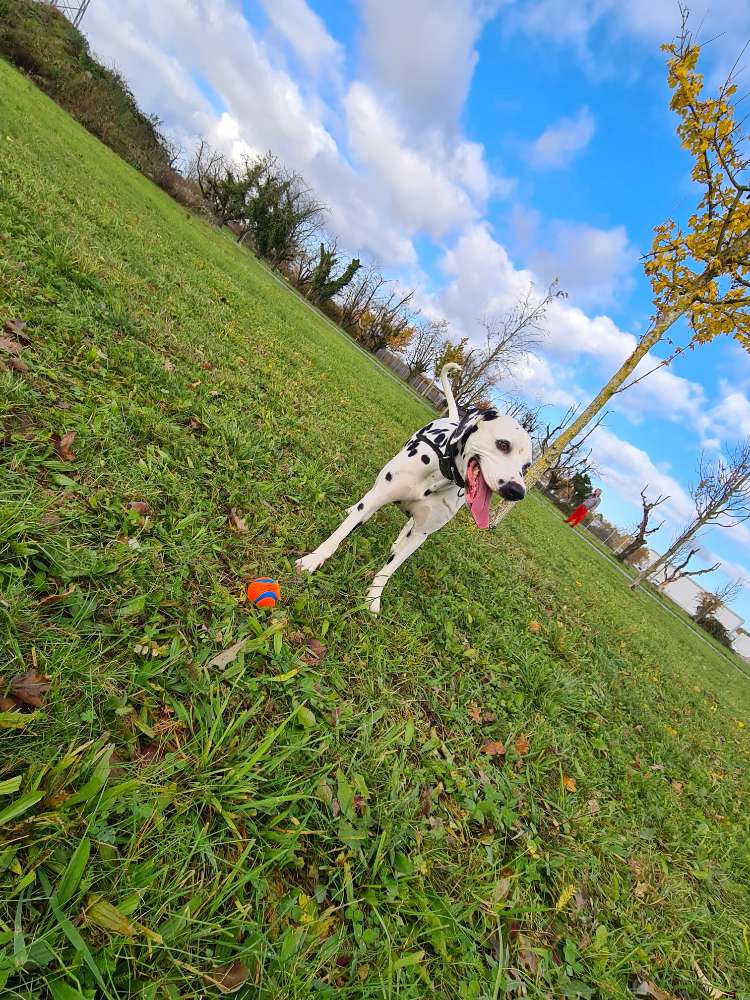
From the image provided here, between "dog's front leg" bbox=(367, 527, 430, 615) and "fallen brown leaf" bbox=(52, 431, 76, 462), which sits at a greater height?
"dog's front leg" bbox=(367, 527, 430, 615)

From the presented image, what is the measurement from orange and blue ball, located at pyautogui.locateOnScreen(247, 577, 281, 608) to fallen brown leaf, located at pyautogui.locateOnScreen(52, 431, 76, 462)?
1234 millimetres

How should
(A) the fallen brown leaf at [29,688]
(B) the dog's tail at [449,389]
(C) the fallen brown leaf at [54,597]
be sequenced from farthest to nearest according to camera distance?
(B) the dog's tail at [449,389] < (C) the fallen brown leaf at [54,597] < (A) the fallen brown leaf at [29,688]

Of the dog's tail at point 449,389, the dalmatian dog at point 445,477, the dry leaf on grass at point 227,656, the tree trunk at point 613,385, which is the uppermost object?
the tree trunk at point 613,385

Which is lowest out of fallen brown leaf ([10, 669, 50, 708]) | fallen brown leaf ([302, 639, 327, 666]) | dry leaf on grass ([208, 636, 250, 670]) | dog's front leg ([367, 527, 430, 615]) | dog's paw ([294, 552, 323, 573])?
fallen brown leaf ([10, 669, 50, 708])

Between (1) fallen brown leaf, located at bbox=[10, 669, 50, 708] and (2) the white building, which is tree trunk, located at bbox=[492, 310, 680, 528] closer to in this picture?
(1) fallen brown leaf, located at bbox=[10, 669, 50, 708]

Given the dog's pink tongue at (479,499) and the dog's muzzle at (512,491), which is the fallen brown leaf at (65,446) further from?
the dog's muzzle at (512,491)

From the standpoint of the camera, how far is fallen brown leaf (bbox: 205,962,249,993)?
117 centimetres

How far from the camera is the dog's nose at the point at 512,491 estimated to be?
2.31 m

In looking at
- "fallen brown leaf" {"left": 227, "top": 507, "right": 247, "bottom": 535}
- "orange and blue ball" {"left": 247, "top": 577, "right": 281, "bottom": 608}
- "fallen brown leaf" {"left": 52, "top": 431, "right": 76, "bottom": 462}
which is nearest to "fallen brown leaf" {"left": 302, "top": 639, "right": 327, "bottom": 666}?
"orange and blue ball" {"left": 247, "top": 577, "right": 281, "bottom": 608}

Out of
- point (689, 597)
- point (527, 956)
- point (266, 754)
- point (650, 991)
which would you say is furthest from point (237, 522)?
point (689, 597)

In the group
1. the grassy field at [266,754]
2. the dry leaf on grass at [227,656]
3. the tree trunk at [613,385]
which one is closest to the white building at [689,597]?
the tree trunk at [613,385]

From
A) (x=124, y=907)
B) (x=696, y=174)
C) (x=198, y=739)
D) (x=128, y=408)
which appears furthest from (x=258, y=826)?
(x=696, y=174)

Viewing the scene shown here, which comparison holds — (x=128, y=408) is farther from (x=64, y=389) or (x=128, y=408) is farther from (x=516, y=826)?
(x=516, y=826)

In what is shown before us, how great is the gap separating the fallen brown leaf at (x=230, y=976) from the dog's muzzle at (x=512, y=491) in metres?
2.05
